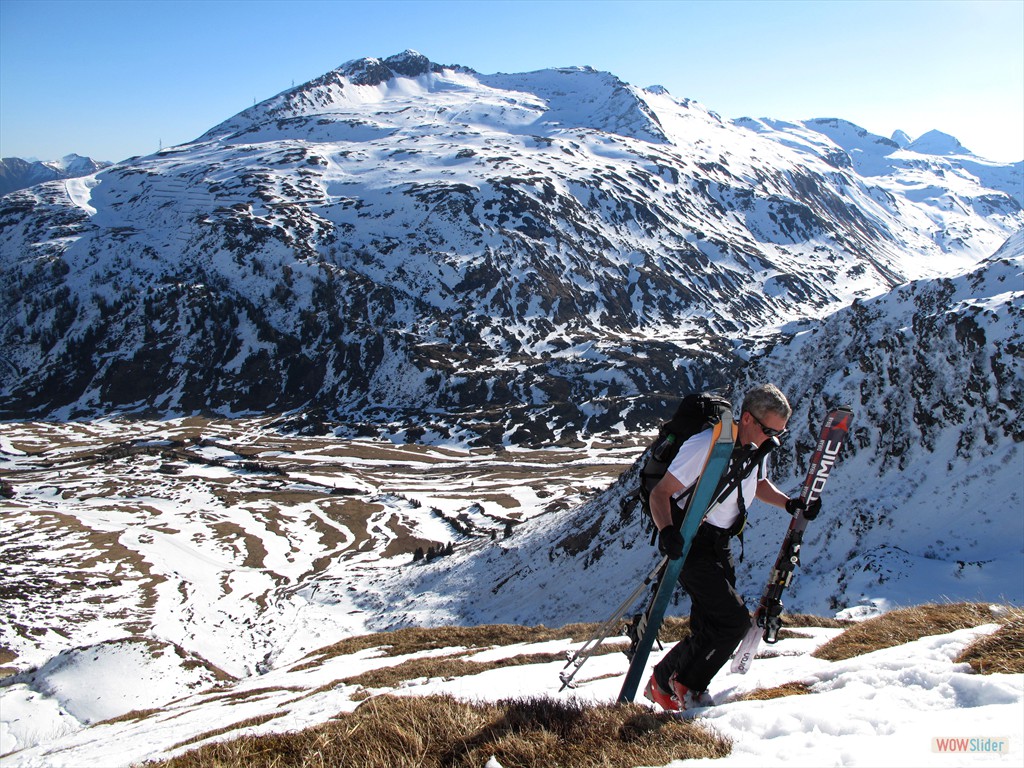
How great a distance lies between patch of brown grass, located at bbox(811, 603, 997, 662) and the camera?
8.36 meters

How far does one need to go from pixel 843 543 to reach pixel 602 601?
13513 mm

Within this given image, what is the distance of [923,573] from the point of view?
910 inches

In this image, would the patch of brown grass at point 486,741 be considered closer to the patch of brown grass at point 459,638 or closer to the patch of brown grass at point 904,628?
the patch of brown grass at point 904,628

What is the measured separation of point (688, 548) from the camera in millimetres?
6418

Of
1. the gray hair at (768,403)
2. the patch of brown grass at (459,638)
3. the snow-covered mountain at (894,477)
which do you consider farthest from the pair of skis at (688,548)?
the snow-covered mountain at (894,477)

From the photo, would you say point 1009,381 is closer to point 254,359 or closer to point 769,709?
point 769,709

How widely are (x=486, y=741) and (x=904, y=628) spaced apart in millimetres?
7031

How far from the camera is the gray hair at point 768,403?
260 inches

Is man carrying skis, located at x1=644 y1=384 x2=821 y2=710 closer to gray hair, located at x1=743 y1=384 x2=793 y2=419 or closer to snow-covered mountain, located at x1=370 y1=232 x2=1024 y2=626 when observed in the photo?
gray hair, located at x1=743 y1=384 x2=793 y2=419

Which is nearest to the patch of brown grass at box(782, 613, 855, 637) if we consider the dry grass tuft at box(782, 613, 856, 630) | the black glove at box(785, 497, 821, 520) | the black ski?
the dry grass tuft at box(782, 613, 856, 630)

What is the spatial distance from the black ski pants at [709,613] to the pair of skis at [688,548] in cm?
21

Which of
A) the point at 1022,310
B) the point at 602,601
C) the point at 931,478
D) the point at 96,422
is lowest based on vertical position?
the point at 96,422

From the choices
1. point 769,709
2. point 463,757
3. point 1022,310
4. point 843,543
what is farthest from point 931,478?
point 463,757

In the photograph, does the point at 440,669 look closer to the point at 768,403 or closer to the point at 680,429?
the point at 680,429
